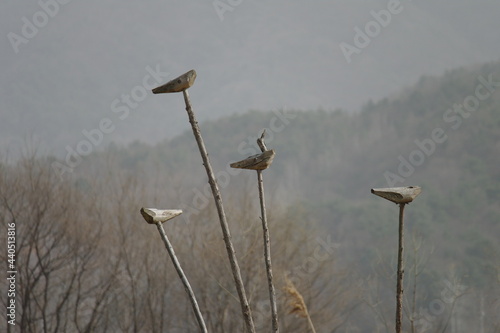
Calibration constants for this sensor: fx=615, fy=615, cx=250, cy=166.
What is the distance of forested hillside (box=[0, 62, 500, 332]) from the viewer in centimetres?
822

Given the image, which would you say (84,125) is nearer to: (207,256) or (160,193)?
(160,193)

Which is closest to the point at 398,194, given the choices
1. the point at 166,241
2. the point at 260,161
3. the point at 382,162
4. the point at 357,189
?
the point at 260,161

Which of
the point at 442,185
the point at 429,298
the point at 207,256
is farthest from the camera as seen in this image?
the point at 442,185

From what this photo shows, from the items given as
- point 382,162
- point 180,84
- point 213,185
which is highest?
point 382,162

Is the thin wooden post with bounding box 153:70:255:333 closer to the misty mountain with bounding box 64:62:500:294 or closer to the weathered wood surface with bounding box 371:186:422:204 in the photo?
the weathered wood surface with bounding box 371:186:422:204

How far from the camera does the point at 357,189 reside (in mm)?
14742

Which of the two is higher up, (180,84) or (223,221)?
(180,84)

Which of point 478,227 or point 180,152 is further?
point 180,152

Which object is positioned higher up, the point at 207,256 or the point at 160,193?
the point at 160,193

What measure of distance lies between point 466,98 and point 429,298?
611 centimetres

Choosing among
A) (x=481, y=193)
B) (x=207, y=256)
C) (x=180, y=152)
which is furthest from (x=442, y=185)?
(x=207, y=256)

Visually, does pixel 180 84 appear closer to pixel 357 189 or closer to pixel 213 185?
pixel 213 185

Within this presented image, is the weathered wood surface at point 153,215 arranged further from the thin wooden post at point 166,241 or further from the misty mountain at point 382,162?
the misty mountain at point 382,162

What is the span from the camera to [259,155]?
140 cm
